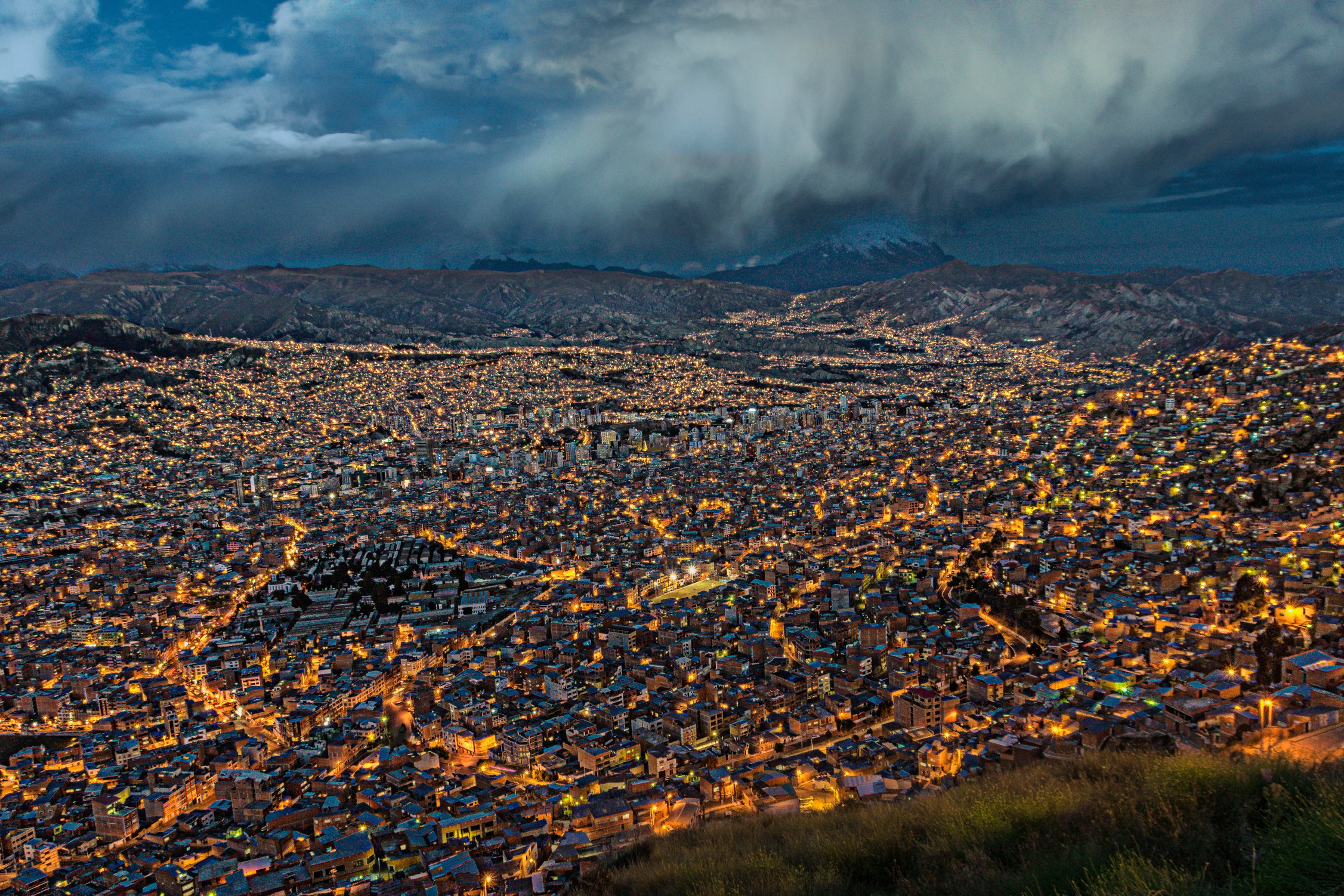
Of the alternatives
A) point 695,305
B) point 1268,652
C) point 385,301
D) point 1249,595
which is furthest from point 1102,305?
point 385,301

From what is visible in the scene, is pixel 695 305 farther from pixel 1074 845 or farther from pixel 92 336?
pixel 1074 845

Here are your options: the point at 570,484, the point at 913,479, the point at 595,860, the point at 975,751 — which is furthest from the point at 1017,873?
the point at 570,484

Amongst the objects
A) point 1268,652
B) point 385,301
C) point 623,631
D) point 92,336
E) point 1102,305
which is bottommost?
point 623,631

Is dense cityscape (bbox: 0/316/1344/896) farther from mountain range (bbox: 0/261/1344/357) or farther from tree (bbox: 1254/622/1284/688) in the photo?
mountain range (bbox: 0/261/1344/357)

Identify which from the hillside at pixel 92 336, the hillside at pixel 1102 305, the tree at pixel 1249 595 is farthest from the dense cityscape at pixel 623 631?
the hillside at pixel 1102 305

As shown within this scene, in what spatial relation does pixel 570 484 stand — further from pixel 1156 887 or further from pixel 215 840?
pixel 1156 887

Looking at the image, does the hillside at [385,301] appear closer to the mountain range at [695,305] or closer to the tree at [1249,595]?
the mountain range at [695,305]
